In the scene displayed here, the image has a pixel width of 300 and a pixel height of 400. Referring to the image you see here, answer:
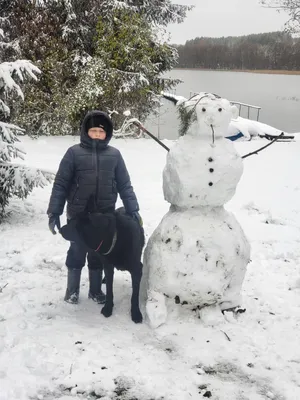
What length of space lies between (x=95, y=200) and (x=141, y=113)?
12366 mm

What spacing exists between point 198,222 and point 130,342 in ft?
3.73

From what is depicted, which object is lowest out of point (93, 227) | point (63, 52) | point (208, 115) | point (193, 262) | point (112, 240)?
point (193, 262)

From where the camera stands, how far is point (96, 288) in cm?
400

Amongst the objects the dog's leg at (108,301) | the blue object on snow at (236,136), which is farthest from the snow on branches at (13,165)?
the blue object on snow at (236,136)

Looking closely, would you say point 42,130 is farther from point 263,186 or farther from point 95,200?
point 95,200

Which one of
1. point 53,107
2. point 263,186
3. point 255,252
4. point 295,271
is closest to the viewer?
point 295,271

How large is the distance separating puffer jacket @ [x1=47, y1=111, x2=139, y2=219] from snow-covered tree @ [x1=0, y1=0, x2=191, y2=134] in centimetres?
958

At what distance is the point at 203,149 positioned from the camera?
3516 millimetres

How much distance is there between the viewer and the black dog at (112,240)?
11.2 ft

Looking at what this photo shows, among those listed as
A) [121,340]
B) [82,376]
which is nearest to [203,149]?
[121,340]

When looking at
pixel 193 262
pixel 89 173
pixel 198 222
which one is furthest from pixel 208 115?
pixel 193 262

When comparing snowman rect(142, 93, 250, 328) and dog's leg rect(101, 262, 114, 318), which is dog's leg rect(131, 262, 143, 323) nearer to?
snowman rect(142, 93, 250, 328)

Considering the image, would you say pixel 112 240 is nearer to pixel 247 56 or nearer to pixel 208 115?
pixel 208 115

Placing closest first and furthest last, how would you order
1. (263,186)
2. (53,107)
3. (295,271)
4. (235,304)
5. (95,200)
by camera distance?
(95,200)
(235,304)
(295,271)
(263,186)
(53,107)
